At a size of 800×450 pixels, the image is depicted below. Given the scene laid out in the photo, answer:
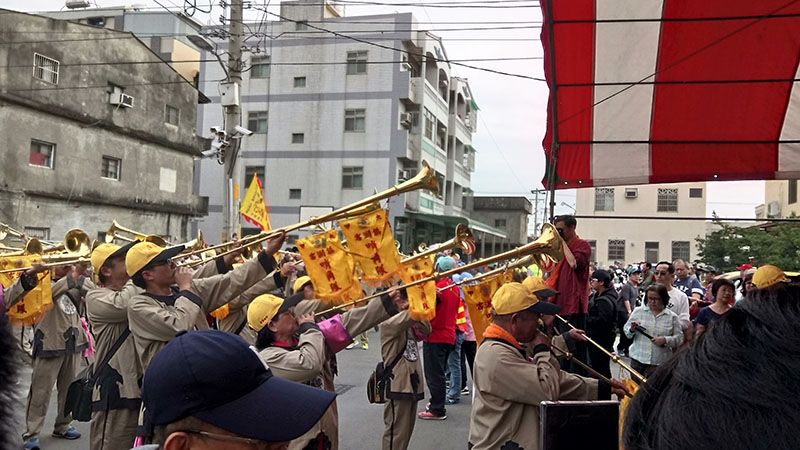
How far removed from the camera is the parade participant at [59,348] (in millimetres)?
6695

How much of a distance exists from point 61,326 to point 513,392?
565 cm

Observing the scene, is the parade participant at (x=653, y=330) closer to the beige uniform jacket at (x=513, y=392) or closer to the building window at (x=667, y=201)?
the beige uniform jacket at (x=513, y=392)

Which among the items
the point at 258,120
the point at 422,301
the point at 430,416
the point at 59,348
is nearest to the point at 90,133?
the point at 258,120

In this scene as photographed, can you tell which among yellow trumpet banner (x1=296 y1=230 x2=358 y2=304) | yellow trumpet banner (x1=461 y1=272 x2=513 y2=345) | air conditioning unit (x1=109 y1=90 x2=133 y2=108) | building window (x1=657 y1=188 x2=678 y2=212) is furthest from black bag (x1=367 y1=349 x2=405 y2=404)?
building window (x1=657 y1=188 x2=678 y2=212)

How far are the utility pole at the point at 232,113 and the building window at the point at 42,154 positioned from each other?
1084 cm

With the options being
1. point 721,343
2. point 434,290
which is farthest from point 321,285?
point 721,343

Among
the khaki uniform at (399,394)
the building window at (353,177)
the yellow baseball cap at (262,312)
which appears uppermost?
the building window at (353,177)

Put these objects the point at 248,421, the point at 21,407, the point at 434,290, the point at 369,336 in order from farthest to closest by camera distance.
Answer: the point at 369,336
the point at 434,290
the point at 248,421
the point at 21,407

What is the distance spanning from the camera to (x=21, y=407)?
1.44m

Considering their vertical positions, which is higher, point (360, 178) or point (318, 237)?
point (360, 178)

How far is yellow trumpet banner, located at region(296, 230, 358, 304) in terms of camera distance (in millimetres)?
5664

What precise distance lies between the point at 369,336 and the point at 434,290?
10947 millimetres

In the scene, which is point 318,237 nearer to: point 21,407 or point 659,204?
point 21,407

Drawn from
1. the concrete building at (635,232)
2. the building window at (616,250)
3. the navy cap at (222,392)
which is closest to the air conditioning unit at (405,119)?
the concrete building at (635,232)
